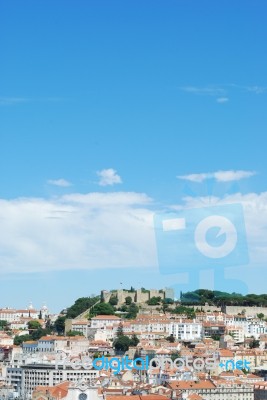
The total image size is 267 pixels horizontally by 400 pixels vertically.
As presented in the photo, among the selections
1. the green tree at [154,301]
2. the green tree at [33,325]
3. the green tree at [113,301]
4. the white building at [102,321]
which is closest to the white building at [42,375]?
the white building at [102,321]

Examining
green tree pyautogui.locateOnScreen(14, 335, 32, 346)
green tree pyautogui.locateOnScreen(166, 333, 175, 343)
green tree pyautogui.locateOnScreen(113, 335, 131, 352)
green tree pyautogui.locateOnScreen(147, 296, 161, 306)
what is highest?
green tree pyautogui.locateOnScreen(147, 296, 161, 306)

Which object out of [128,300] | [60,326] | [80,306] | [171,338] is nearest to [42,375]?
[171,338]

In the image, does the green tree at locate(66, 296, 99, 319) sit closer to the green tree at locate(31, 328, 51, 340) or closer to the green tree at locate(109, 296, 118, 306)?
the green tree at locate(109, 296, 118, 306)

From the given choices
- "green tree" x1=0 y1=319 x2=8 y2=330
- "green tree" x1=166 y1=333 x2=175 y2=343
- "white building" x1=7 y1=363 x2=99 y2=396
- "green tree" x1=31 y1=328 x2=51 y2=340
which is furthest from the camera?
"green tree" x1=0 y1=319 x2=8 y2=330

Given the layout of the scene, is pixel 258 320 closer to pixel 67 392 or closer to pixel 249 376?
pixel 249 376

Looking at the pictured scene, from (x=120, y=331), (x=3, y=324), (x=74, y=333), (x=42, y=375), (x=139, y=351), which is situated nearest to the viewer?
(x=42, y=375)

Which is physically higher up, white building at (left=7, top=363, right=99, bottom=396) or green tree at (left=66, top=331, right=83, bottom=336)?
green tree at (left=66, top=331, right=83, bottom=336)

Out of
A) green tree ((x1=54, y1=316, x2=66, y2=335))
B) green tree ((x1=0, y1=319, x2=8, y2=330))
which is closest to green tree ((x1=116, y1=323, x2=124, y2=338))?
green tree ((x1=54, y1=316, x2=66, y2=335))

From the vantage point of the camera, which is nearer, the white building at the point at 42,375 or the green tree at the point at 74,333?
the white building at the point at 42,375

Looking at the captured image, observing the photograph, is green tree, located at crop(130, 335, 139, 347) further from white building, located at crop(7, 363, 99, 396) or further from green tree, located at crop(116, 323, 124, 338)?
white building, located at crop(7, 363, 99, 396)

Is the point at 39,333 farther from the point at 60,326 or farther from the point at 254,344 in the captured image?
the point at 254,344

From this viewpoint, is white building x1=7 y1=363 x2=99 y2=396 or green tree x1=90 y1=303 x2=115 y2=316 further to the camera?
green tree x1=90 y1=303 x2=115 y2=316

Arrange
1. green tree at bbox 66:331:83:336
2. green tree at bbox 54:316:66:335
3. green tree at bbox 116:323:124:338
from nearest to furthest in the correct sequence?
green tree at bbox 116:323:124:338 < green tree at bbox 66:331:83:336 < green tree at bbox 54:316:66:335

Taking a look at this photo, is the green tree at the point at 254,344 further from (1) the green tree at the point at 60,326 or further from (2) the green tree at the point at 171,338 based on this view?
(1) the green tree at the point at 60,326
